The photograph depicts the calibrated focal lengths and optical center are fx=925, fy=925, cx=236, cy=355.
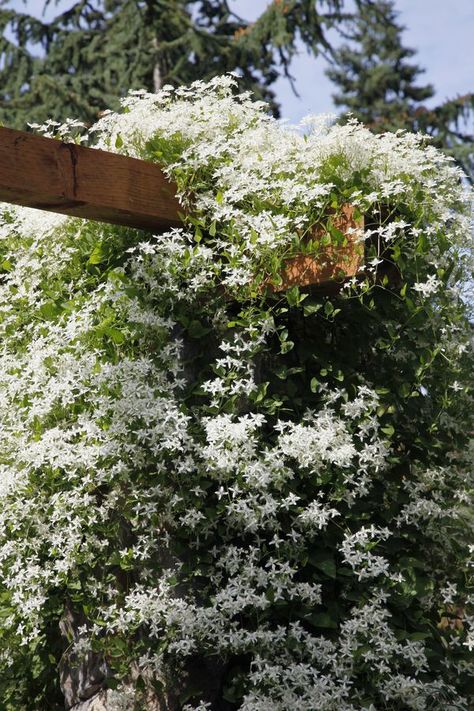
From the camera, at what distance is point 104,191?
2908 mm

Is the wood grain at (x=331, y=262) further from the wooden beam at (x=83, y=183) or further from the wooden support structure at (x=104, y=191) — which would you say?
the wooden beam at (x=83, y=183)

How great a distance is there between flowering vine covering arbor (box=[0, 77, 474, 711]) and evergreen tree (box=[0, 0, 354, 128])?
8.76 m

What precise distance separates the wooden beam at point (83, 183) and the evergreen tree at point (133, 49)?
8.71 meters

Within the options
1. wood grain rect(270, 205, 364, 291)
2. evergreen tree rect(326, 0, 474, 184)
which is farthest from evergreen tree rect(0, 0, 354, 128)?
wood grain rect(270, 205, 364, 291)

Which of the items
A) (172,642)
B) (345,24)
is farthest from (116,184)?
(345,24)

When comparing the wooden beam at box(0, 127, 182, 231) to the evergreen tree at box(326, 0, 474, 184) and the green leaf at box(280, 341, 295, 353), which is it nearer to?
the green leaf at box(280, 341, 295, 353)

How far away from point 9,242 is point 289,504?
1.70 metres

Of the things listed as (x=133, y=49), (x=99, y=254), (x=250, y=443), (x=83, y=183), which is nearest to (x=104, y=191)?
(x=83, y=183)

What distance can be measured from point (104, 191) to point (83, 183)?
0.25 feet

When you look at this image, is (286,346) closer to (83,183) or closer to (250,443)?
(250,443)

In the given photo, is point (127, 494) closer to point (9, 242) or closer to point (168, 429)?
point (168, 429)

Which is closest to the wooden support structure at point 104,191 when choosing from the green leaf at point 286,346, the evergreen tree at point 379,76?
the green leaf at point 286,346

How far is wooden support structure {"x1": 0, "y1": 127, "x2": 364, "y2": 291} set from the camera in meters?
2.73

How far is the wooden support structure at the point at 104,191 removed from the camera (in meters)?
2.73
